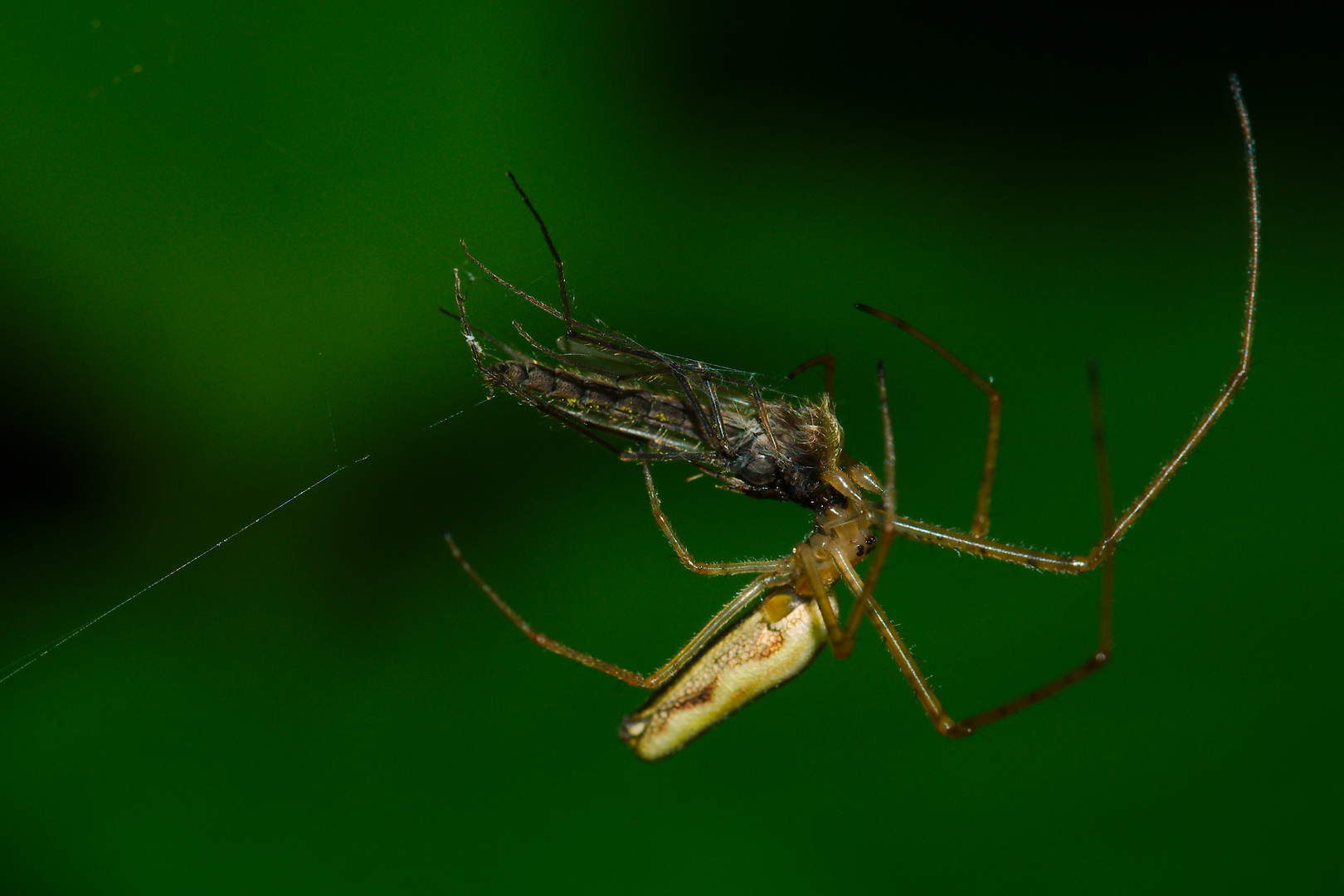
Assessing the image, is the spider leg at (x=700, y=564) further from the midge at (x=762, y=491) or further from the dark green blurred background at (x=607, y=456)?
the dark green blurred background at (x=607, y=456)

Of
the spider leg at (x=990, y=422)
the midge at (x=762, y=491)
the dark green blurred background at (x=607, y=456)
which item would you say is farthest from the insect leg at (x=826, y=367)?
the dark green blurred background at (x=607, y=456)

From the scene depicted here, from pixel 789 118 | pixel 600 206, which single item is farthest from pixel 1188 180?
pixel 600 206

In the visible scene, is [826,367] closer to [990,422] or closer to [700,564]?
[990,422]

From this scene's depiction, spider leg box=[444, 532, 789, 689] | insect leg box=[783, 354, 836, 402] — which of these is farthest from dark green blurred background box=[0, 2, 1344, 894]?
insect leg box=[783, 354, 836, 402]

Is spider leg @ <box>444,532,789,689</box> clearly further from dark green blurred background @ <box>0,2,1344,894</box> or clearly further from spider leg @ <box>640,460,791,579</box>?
Answer: dark green blurred background @ <box>0,2,1344,894</box>

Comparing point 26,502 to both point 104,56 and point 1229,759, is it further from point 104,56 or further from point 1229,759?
point 1229,759
